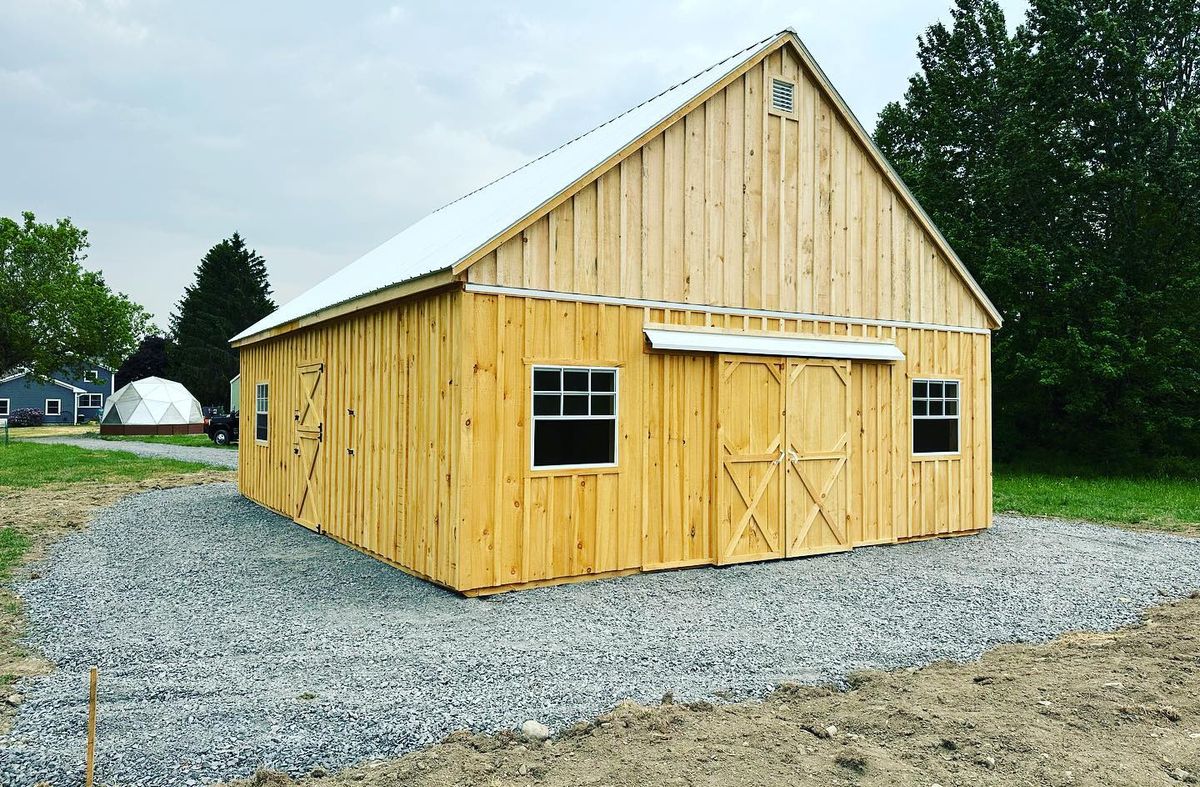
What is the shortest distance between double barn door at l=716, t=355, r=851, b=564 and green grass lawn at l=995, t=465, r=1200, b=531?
20.0 ft

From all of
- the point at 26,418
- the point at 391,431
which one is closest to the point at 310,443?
the point at 391,431

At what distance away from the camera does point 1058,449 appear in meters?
22.1

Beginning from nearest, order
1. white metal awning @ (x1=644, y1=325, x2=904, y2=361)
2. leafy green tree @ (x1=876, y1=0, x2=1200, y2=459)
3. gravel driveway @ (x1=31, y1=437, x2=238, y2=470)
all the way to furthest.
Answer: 1. white metal awning @ (x1=644, y1=325, x2=904, y2=361)
2. leafy green tree @ (x1=876, y1=0, x2=1200, y2=459)
3. gravel driveway @ (x1=31, y1=437, x2=238, y2=470)

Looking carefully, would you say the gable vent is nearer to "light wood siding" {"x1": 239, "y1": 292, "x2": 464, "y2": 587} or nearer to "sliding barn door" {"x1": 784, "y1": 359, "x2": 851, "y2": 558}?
"sliding barn door" {"x1": 784, "y1": 359, "x2": 851, "y2": 558}

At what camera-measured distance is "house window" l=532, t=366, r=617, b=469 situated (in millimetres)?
7533

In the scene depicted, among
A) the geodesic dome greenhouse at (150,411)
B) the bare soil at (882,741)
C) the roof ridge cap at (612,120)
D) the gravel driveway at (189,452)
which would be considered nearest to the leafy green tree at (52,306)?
the geodesic dome greenhouse at (150,411)

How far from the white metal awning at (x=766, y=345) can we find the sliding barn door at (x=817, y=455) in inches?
6.6

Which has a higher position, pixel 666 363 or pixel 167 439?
pixel 666 363

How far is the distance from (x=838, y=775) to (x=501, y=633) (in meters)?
3.08

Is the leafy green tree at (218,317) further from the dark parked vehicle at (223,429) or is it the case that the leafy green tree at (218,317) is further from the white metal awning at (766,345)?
the white metal awning at (766,345)

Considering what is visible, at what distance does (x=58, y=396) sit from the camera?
175ft

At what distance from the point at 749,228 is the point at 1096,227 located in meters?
16.9

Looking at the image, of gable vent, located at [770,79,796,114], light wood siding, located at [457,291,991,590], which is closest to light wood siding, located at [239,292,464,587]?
light wood siding, located at [457,291,991,590]

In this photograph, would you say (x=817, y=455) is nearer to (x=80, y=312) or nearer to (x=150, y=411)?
(x=150, y=411)
